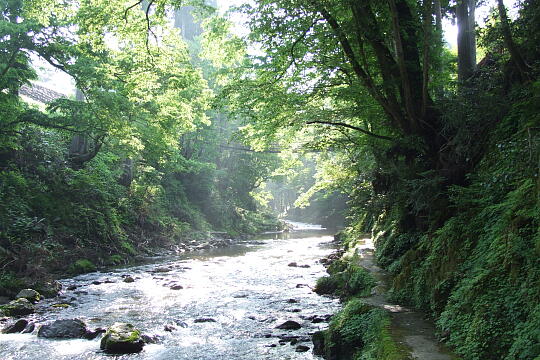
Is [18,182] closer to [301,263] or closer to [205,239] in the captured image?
[301,263]

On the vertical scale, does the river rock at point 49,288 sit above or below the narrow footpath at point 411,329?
below

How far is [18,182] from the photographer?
43.9 feet

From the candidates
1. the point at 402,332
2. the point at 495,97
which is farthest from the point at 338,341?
the point at 495,97

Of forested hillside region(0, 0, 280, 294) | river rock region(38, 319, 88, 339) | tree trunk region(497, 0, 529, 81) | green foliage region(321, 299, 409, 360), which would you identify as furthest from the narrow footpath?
forested hillside region(0, 0, 280, 294)

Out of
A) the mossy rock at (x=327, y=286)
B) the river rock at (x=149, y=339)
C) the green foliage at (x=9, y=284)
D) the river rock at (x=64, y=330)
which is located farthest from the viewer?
the mossy rock at (x=327, y=286)

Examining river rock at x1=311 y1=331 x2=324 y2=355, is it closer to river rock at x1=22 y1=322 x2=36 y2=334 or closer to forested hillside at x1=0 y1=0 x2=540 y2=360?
forested hillside at x1=0 y1=0 x2=540 y2=360

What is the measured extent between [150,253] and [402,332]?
14.6 m

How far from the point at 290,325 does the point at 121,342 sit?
2956mm

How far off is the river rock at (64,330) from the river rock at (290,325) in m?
3.51

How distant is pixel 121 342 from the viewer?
615 centimetres

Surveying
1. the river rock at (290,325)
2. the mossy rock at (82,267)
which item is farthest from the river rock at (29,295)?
the river rock at (290,325)

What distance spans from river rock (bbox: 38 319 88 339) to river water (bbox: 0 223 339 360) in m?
0.16

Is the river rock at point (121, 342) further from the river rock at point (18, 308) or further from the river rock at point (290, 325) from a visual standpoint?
the river rock at point (18, 308)

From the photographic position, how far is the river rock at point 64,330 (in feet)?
22.2
